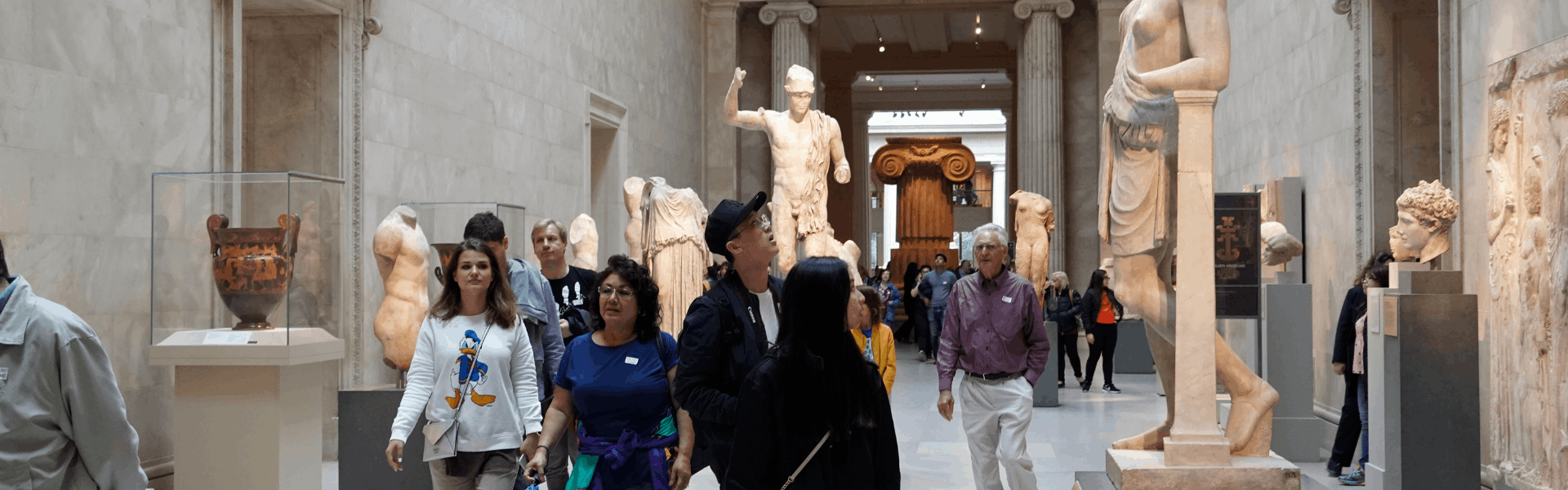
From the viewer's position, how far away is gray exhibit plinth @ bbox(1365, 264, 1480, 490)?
541cm

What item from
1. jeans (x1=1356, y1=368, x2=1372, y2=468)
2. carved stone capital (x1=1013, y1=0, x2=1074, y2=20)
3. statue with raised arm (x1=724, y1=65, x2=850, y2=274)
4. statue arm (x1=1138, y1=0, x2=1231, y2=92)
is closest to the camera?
statue arm (x1=1138, y1=0, x2=1231, y2=92)

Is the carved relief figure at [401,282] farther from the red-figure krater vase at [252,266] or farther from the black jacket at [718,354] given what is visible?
the black jacket at [718,354]

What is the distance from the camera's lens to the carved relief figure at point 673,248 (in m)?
9.16

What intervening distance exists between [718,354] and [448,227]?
3.97 meters

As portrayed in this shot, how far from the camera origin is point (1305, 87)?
10695mm

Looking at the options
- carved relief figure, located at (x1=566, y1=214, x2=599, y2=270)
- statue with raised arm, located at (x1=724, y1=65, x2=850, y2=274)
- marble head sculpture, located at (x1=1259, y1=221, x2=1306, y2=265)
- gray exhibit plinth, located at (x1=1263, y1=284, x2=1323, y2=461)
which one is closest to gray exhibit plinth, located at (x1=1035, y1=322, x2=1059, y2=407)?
marble head sculpture, located at (x1=1259, y1=221, x2=1306, y2=265)

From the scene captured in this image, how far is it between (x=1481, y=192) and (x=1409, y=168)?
2.47 meters

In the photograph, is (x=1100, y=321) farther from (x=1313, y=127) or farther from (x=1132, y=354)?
(x=1313, y=127)

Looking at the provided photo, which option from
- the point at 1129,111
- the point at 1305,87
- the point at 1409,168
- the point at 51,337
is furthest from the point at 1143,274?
the point at 1305,87

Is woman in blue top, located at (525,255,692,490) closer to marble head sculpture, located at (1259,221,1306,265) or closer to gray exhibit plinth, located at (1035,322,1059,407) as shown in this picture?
marble head sculpture, located at (1259,221,1306,265)

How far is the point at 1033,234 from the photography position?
11.1 m

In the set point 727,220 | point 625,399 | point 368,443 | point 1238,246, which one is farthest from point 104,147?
point 1238,246

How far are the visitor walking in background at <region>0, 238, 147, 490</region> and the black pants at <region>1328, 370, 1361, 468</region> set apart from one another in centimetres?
697

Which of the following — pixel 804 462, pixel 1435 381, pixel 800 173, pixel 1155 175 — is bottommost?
pixel 1435 381
